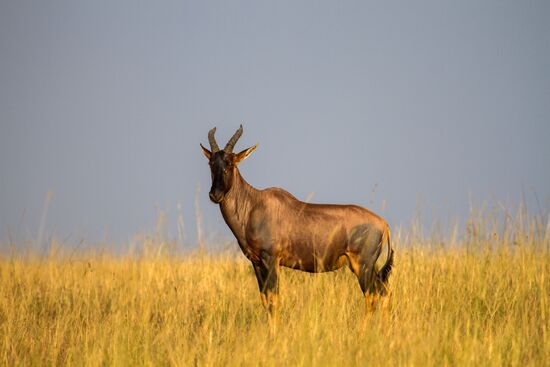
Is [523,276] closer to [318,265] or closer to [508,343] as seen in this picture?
[508,343]

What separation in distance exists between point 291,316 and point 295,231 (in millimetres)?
1380

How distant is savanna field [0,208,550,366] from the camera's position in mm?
6156

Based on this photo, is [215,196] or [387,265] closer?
[215,196]

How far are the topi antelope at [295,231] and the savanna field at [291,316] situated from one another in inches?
17.3

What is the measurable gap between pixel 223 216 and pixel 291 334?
7.52 ft

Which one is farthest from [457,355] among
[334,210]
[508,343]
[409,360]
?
[334,210]

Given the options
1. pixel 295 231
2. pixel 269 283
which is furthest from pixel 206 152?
pixel 269 283

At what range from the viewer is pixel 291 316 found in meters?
7.46

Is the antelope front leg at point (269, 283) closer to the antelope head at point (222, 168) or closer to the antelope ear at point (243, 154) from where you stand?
the antelope head at point (222, 168)

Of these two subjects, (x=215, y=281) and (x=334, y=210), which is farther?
(x=215, y=281)

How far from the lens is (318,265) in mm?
8367

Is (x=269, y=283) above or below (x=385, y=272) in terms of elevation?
below

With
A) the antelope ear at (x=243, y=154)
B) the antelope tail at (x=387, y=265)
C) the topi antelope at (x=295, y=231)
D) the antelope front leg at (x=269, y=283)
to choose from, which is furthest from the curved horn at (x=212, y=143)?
the antelope tail at (x=387, y=265)

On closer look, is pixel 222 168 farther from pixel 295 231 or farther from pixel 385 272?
pixel 385 272
